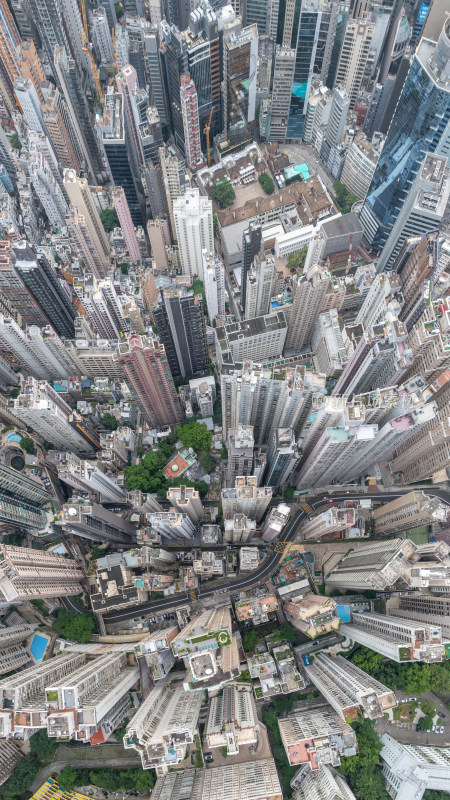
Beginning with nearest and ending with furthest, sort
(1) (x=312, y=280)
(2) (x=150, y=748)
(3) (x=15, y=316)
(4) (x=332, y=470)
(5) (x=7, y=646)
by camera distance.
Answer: (2) (x=150, y=748)
(5) (x=7, y=646)
(4) (x=332, y=470)
(1) (x=312, y=280)
(3) (x=15, y=316)

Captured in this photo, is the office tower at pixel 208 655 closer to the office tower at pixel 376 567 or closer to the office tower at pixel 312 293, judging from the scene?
the office tower at pixel 376 567

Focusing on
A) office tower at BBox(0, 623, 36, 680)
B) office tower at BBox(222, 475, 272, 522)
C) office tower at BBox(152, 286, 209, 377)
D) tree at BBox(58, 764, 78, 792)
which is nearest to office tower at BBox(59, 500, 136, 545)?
office tower at BBox(0, 623, 36, 680)

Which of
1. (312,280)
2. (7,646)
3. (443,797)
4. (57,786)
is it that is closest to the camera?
(443,797)

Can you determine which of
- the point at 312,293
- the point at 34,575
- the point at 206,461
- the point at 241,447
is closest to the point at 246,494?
the point at 241,447

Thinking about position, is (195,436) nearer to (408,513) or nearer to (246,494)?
(246,494)

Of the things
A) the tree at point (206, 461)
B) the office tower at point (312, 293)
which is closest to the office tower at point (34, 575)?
the tree at point (206, 461)

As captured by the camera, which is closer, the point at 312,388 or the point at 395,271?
the point at 312,388

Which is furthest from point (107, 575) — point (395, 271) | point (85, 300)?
point (395, 271)

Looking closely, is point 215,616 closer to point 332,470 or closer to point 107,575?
point 107,575
